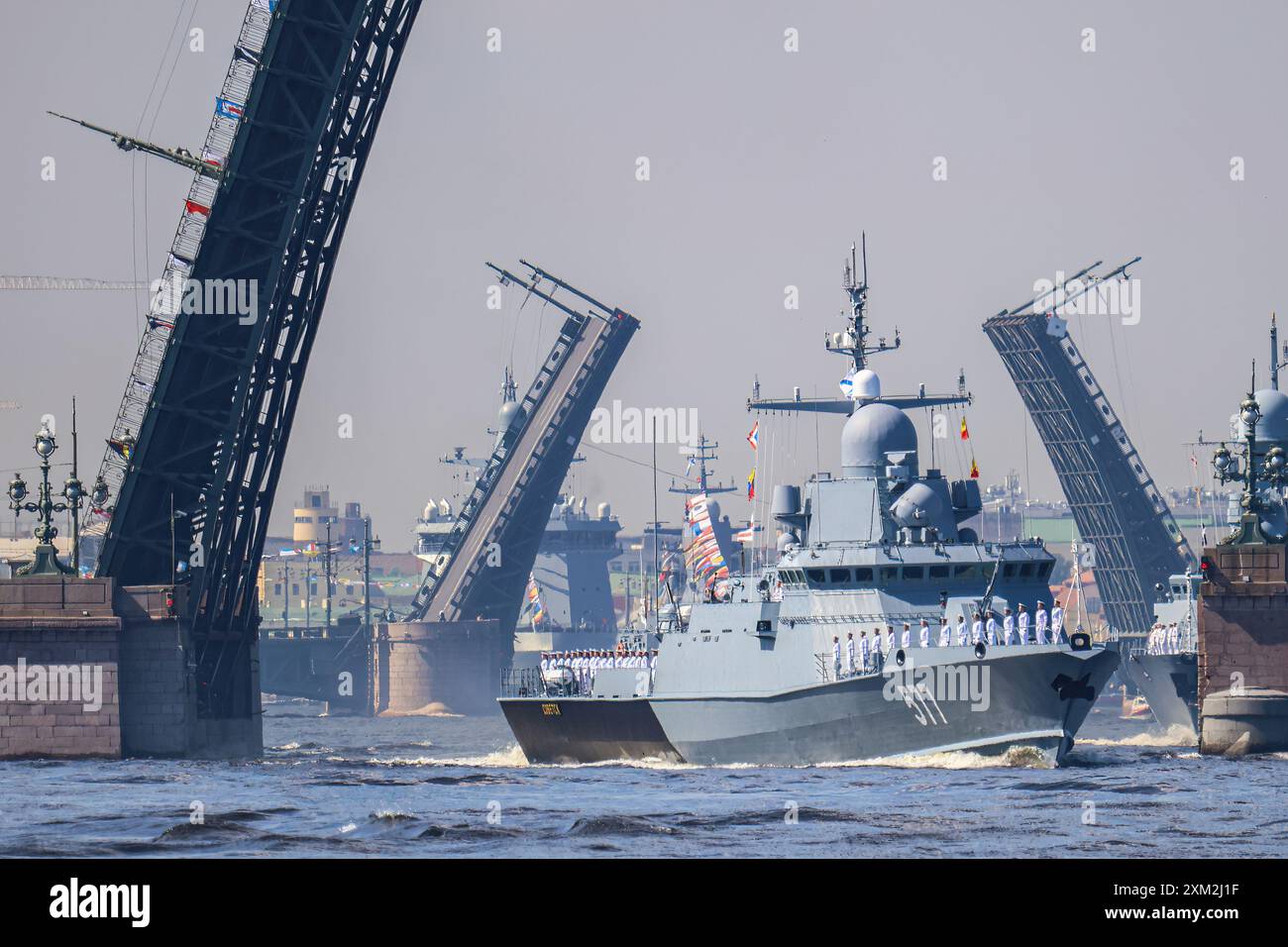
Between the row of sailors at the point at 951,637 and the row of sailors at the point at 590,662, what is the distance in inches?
255

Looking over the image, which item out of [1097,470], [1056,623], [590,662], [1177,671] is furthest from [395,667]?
[1056,623]

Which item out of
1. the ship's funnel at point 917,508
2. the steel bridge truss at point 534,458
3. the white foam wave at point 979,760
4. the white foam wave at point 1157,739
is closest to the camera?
the white foam wave at point 979,760

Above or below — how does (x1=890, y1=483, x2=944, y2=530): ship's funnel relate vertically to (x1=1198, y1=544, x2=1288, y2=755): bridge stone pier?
above

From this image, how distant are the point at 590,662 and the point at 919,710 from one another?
1106 centimetres

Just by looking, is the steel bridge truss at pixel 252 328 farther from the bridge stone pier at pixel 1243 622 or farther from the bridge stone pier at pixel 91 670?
the bridge stone pier at pixel 1243 622

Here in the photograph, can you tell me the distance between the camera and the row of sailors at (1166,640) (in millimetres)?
58969

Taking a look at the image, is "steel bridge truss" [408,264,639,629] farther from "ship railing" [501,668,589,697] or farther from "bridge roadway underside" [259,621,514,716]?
"ship railing" [501,668,589,697]

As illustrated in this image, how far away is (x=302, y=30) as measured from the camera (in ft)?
145

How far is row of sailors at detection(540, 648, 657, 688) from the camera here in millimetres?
46719

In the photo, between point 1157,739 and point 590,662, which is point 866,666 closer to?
point 590,662

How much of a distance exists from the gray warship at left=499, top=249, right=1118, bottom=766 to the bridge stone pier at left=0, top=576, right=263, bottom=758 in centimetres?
813

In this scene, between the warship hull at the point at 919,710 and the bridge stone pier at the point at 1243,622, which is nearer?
the warship hull at the point at 919,710

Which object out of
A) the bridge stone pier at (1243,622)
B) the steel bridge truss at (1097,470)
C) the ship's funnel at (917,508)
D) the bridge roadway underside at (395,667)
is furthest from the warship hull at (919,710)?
the bridge roadway underside at (395,667)

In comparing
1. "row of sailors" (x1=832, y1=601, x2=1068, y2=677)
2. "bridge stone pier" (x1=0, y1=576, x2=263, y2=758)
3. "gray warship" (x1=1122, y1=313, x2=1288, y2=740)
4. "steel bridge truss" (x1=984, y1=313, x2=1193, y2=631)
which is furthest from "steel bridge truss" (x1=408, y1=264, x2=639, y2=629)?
"row of sailors" (x1=832, y1=601, x2=1068, y2=677)
